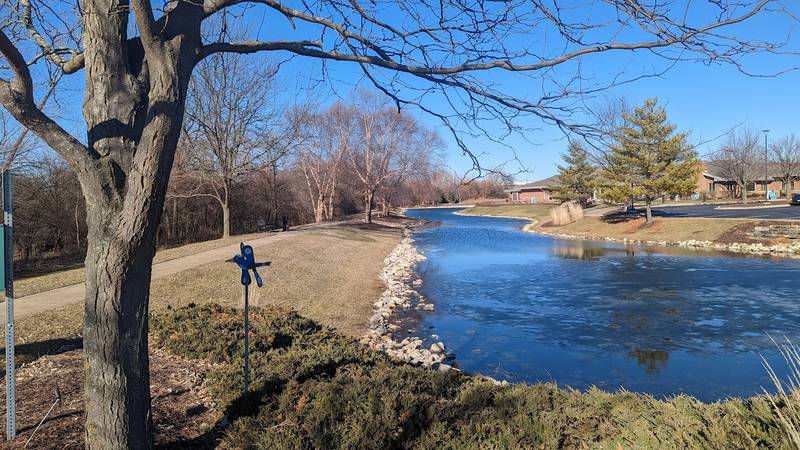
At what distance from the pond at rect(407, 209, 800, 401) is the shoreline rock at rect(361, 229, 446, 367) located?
49 centimetres

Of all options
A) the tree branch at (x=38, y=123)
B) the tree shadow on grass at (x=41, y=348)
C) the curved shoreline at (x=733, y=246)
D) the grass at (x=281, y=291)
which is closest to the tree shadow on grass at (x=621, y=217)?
the curved shoreline at (x=733, y=246)

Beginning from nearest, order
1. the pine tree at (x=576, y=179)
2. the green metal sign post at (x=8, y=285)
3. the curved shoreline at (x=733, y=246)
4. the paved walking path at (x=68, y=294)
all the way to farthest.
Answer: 1. the green metal sign post at (x=8, y=285)
2. the paved walking path at (x=68, y=294)
3. the curved shoreline at (x=733, y=246)
4. the pine tree at (x=576, y=179)

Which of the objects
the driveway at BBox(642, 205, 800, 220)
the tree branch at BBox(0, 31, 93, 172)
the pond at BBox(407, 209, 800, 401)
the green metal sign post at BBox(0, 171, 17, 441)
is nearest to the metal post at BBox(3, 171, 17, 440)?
the green metal sign post at BBox(0, 171, 17, 441)

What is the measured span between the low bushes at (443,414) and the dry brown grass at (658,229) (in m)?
27.9

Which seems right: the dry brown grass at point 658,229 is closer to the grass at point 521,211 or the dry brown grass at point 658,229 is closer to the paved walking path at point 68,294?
the grass at point 521,211

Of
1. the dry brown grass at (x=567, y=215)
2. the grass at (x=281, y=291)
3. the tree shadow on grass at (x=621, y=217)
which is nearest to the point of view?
the grass at (x=281, y=291)

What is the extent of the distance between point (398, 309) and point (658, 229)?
25486 mm

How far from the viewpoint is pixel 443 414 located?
13.2 feet

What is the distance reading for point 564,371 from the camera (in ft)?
27.5

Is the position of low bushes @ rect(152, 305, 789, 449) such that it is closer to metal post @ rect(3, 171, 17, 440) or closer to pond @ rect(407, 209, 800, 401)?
metal post @ rect(3, 171, 17, 440)

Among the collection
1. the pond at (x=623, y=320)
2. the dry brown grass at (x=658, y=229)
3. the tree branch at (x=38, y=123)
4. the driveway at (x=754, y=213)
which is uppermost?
the tree branch at (x=38, y=123)

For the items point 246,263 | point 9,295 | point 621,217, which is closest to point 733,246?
point 621,217

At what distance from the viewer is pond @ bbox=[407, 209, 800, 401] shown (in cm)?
825

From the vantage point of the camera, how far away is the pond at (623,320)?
825cm
